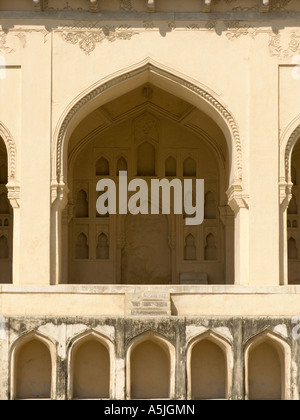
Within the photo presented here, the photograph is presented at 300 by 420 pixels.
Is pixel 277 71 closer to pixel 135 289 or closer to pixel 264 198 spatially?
pixel 264 198

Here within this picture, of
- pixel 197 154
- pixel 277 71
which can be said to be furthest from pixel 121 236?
pixel 277 71

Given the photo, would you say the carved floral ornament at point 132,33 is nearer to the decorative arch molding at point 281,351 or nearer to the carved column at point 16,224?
the carved column at point 16,224

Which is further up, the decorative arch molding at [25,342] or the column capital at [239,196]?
the column capital at [239,196]

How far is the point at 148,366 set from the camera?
1331 cm

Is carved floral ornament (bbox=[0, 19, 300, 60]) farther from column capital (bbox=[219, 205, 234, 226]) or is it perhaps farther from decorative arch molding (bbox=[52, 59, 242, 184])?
column capital (bbox=[219, 205, 234, 226])

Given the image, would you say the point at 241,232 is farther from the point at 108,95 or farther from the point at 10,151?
the point at 10,151

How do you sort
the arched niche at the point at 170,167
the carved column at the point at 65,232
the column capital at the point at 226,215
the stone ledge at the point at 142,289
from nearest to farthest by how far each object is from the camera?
1. the stone ledge at the point at 142,289
2. the carved column at the point at 65,232
3. the column capital at the point at 226,215
4. the arched niche at the point at 170,167

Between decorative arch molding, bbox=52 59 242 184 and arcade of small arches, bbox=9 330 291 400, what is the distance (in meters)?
2.60

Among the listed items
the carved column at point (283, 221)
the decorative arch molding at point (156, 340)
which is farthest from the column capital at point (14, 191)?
the carved column at point (283, 221)

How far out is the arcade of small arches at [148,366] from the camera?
13.1 metres

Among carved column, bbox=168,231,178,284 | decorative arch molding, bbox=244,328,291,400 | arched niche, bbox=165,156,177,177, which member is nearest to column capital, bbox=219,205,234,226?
carved column, bbox=168,231,178,284

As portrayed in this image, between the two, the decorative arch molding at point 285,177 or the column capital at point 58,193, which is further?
the decorative arch molding at point 285,177

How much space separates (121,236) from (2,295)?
4379mm

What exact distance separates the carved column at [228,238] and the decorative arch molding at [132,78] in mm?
2836
